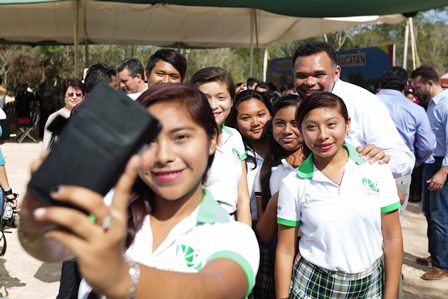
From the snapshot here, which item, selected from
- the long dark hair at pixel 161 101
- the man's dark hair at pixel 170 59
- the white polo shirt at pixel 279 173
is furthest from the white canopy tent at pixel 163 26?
the long dark hair at pixel 161 101

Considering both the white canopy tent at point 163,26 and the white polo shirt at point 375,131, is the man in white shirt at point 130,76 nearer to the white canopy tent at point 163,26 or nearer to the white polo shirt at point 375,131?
the white polo shirt at point 375,131

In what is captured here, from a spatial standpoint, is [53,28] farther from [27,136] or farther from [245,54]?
[245,54]

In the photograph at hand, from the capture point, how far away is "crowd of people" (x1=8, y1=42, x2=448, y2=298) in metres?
0.77

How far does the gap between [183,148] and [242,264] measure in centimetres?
29

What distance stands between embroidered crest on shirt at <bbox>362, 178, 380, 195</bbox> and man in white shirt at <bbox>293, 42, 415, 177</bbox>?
1.31 ft

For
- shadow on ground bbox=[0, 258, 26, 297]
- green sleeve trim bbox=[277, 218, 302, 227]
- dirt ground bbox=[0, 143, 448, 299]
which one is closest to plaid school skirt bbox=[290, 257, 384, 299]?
green sleeve trim bbox=[277, 218, 302, 227]

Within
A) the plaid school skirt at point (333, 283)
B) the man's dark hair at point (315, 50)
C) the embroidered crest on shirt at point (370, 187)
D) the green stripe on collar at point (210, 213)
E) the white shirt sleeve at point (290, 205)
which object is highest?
the man's dark hair at point (315, 50)

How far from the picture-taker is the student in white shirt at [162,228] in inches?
27.6

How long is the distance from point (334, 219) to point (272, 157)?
0.79 metres

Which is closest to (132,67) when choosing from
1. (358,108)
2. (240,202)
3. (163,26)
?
(240,202)

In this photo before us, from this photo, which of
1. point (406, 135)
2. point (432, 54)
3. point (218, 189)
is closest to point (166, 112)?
point (218, 189)

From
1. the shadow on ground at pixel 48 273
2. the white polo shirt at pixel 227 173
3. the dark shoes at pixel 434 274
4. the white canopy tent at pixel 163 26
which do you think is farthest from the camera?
the white canopy tent at pixel 163 26

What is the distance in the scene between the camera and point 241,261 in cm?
107

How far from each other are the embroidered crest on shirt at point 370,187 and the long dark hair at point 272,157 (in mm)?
651
